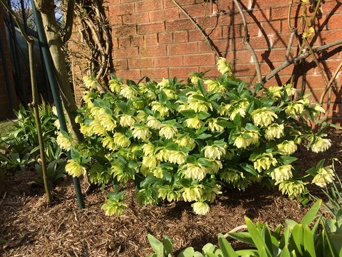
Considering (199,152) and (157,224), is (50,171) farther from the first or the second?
(199,152)

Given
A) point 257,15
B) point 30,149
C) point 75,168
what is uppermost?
point 257,15

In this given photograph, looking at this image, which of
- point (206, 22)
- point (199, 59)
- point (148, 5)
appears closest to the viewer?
point (206, 22)

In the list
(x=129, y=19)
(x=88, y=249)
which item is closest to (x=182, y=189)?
(x=88, y=249)

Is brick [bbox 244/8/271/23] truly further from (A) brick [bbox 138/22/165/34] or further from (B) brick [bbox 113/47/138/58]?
(B) brick [bbox 113/47/138/58]

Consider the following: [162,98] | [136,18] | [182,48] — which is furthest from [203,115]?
[136,18]

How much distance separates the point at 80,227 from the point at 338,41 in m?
2.46

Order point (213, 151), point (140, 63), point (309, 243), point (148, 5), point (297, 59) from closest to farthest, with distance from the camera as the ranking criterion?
point (309, 243), point (213, 151), point (297, 59), point (148, 5), point (140, 63)

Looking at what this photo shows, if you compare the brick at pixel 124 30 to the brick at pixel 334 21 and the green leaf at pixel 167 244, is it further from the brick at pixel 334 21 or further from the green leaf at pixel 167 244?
the green leaf at pixel 167 244

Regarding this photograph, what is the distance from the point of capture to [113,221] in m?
2.05

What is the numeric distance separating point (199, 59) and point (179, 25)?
399mm

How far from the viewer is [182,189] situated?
1835mm

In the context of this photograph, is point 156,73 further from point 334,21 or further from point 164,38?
point 334,21

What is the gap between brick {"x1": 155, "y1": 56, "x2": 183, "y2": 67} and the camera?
360cm

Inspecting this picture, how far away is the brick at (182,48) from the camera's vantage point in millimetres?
3520
